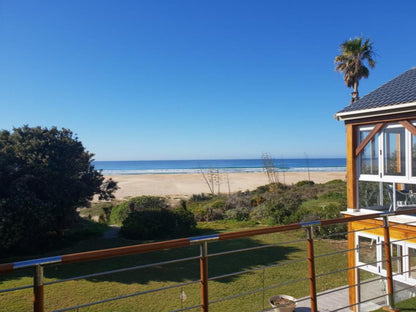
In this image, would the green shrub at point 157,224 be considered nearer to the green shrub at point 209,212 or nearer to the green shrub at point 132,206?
the green shrub at point 132,206

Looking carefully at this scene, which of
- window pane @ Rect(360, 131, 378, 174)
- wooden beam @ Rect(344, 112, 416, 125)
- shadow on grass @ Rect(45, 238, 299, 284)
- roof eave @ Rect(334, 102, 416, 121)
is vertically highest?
roof eave @ Rect(334, 102, 416, 121)

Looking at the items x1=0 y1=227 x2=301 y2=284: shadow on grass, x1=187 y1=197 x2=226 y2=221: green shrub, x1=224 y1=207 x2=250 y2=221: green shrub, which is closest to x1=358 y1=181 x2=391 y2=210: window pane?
x1=0 y1=227 x2=301 y2=284: shadow on grass

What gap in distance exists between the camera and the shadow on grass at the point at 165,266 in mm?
7996

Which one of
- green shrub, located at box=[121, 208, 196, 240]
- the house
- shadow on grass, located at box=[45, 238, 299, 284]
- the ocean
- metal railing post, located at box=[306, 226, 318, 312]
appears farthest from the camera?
the ocean

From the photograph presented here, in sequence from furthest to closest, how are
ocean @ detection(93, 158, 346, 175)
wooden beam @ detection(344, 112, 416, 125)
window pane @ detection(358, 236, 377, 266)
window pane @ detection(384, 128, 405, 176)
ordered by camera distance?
ocean @ detection(93, 158, 346, 175) → window pane @ detection(358, 236, 377, 266) → window pane @ detection(384, 128, 405, 176) → wooden beam @ detection(344, 112, 416, 125)

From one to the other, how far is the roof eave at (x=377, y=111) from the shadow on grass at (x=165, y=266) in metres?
4.73

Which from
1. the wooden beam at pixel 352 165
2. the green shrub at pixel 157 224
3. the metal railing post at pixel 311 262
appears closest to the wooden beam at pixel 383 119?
the wooden beam at pixel 352 165

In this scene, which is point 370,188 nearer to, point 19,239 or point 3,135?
point 19,239

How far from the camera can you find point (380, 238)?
20.0ft

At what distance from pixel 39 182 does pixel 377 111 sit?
988cm

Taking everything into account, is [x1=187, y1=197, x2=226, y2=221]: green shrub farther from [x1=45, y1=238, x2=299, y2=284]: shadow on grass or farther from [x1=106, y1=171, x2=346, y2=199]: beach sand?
[x1=106, y1=171, x2=346, y2=199]: beach sand

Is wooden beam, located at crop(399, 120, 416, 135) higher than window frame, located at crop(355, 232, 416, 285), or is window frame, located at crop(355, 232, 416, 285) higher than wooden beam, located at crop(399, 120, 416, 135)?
wooden beam, located at crop(399, 120, 416, 135)

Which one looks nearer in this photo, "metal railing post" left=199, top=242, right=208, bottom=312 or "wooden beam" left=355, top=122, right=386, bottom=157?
"metal railing post" left=199, top=242, right=208, bottom=312

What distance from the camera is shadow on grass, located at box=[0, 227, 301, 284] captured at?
26.2 ft
